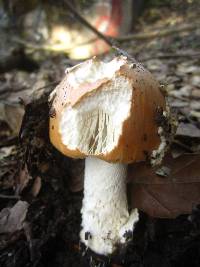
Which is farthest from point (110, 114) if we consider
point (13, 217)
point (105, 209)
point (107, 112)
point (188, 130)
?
point (13, 217)

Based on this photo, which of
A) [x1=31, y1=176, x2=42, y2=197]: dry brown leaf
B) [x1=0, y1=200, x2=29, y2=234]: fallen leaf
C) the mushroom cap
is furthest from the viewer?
[x1=31, y1=176, x2=42, y2=197]: dry brown leaf

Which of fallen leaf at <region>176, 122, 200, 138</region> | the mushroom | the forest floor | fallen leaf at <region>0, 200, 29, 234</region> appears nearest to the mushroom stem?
the forest floor

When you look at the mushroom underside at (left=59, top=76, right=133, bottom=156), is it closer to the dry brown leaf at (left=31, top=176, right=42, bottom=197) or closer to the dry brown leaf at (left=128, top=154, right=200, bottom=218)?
the dry brown leaf at (left=128, top=154, right=200, bottom=218)

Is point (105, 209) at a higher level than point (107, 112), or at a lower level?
lower

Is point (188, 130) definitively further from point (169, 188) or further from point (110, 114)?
point (110, 114)

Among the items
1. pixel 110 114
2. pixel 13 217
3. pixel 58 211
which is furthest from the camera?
pixel 58 211

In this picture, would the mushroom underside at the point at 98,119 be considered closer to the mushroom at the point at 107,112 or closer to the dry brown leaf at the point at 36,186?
the mushroom at the point at 107,112

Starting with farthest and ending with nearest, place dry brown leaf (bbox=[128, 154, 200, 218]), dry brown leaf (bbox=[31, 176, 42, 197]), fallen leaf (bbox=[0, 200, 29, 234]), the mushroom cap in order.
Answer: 1. dry brown leaf (bbox=[31, 176, 42, 197])
2. fallen leaf (bbox=[0, 200, 29, 234])
3. dry brown leaf (bbox=[128, 154, 200, 218])
4. the mushroom cap
